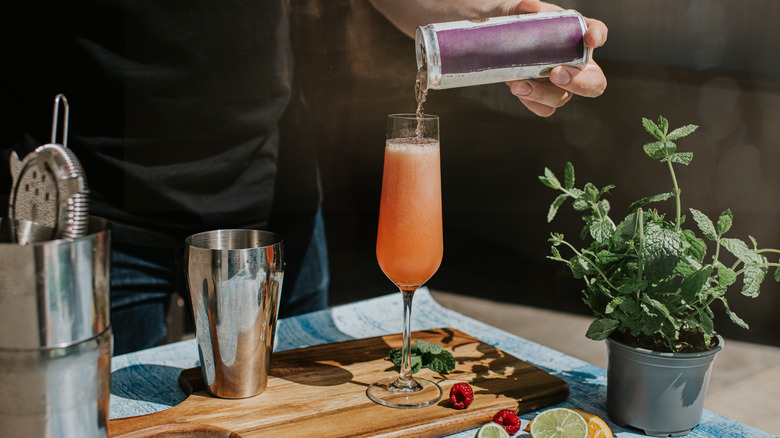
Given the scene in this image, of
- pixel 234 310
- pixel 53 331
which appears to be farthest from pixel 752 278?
pixel 53 331

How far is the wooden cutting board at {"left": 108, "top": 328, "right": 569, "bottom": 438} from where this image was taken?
938mm

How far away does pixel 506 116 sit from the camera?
258 centimetres

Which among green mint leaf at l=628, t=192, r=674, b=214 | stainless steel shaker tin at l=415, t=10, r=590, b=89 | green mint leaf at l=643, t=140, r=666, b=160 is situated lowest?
green mint leaf at l=628, t=192, r=674, b=214

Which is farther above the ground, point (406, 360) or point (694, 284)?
point (694, 284)

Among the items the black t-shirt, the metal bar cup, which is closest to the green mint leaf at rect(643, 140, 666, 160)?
the metal bar cup

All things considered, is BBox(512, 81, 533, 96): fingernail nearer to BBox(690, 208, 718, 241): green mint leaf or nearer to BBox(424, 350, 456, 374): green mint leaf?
BBox(690, 208, 718, 241): green mint leaf

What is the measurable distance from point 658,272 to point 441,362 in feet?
1.39

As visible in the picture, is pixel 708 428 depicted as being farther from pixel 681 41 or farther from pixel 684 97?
pixel 681 41

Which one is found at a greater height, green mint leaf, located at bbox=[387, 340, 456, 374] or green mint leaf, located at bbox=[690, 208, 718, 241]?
green mint leaf, located at bbox=[690, 208, 718, 241]

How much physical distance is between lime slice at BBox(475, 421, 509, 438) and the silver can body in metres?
0.50

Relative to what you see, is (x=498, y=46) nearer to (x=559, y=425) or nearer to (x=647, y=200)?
(x=647, y=200)

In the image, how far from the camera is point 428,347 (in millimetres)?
1194

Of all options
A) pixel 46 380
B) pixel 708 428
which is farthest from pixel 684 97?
pixel 46 380

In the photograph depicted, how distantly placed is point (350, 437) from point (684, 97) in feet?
5.99
